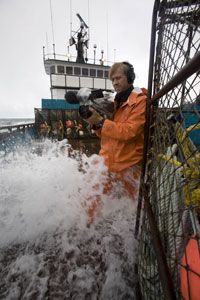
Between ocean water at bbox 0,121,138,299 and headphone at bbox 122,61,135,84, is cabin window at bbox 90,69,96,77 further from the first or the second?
headphone at bbox 122,61,135,84

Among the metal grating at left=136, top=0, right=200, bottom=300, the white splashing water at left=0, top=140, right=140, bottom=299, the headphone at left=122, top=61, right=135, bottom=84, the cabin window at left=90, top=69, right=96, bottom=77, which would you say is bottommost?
the white splashing water at left=0, top=140, right=140, bottom=299

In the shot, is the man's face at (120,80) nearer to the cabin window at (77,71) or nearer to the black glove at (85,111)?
the black glove at (85,111)

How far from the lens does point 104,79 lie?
19.4 meters

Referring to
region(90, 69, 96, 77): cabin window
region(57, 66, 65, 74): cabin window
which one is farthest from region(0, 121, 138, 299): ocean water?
region(90, 69, 96, 77): cabin window

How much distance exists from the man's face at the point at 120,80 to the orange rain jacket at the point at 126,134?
0.45 feet

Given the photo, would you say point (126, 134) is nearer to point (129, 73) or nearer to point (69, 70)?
point (129, 73)

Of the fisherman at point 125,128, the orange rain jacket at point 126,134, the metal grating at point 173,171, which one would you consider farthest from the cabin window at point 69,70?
the metal grating at point 173,171

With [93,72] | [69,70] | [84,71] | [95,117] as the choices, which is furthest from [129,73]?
[93,72]

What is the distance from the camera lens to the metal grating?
779 mm

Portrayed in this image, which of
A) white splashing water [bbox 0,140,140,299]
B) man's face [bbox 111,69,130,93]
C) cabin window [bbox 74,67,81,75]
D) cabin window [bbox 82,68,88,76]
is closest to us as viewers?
white splashing water [bbox 0,140,140,299]

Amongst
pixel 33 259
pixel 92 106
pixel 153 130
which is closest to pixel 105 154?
pixel 92 106

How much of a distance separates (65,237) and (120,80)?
64.0 inches

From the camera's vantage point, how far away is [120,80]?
1.98 meters

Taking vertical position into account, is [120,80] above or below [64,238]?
above
